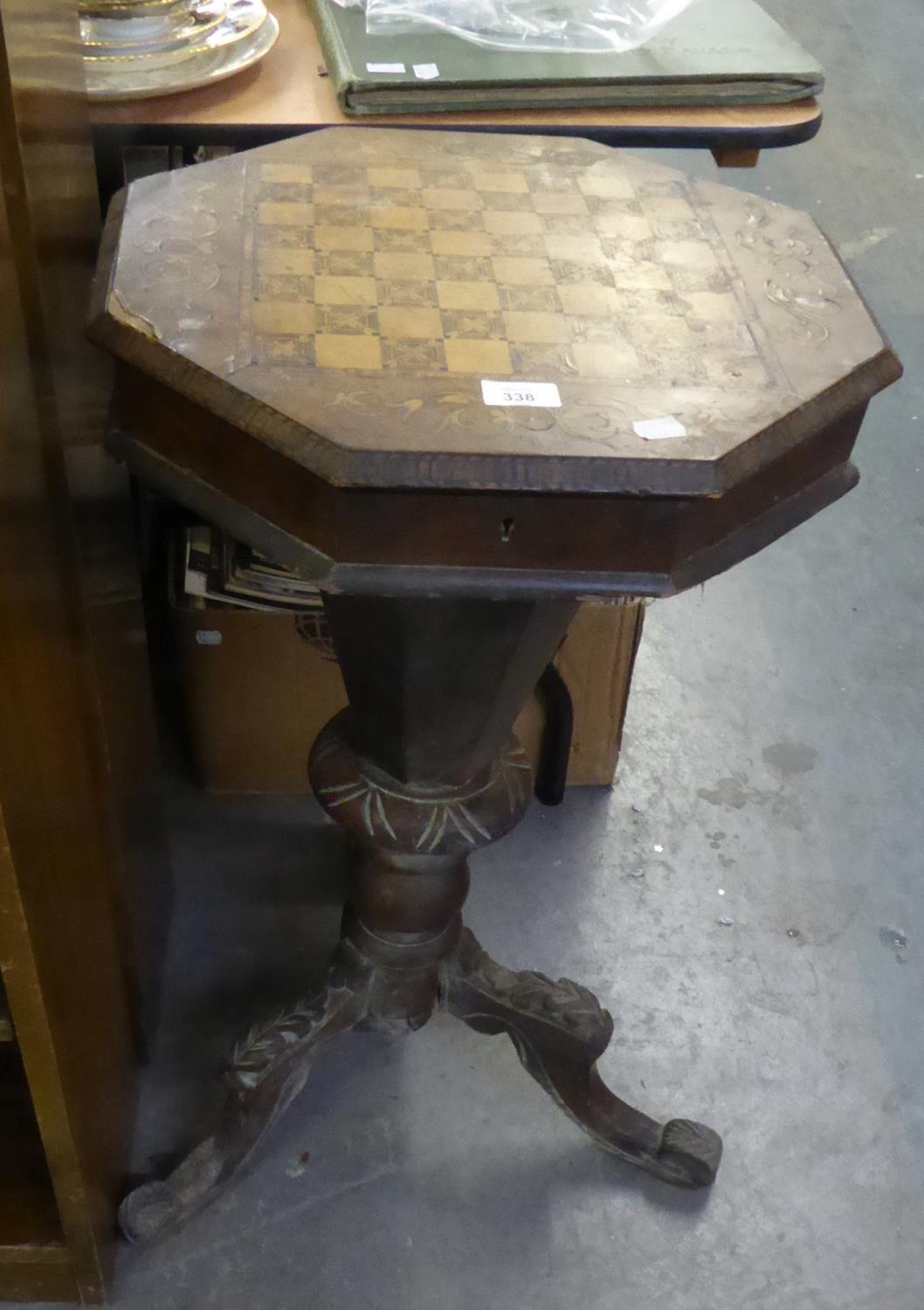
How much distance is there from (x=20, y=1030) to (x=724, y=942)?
2.86 feet

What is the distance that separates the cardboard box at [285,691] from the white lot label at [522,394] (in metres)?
0.72

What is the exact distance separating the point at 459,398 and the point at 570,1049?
2.39 feet

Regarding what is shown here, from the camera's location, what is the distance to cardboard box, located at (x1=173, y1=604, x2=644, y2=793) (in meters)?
1.50

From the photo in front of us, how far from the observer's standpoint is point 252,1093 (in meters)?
1.23

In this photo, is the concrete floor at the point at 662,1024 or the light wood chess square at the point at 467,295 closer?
the light wood chess square at the point at 467,295

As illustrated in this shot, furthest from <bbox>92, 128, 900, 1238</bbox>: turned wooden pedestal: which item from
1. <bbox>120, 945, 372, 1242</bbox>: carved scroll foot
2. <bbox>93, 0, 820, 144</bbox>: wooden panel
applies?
<bbox>93, 0, 820, 144</bbox>: wooden panel

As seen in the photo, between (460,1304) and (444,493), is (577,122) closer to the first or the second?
(444,493)

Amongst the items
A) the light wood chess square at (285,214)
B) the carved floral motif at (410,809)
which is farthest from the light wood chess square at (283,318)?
the carved floral motif at (410,809)

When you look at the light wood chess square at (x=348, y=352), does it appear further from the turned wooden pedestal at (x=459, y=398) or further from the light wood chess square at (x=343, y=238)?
the light wood chess square at (x=343, y=238)

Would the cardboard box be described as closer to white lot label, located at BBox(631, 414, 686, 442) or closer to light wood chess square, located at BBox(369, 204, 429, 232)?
light wood chess square, located at BBox(369, 204, 429, 232)

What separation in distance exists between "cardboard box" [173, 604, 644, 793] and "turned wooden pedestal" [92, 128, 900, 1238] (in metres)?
0.37

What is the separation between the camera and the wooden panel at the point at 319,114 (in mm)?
1266

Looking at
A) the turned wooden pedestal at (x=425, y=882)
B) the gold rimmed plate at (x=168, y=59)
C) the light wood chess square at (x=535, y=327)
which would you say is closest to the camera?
the light wood chess square at (x=535, y=327)

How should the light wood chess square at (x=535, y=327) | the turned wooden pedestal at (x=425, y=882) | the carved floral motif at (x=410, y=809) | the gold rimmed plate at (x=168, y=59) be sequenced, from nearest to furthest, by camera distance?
the light wood chess square at (x=535, y=327)
the turned wooden pedestal at (x=425, y=882)
the carved floral motif at (x=410, y=809)
the gold rimmed plate at (x=168, y=59)
